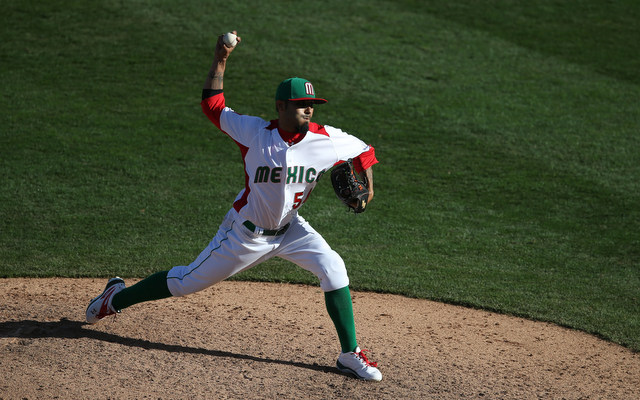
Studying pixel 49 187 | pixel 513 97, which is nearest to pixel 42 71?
pixel 49 187

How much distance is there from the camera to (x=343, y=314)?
415 cm

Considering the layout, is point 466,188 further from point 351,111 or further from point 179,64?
point 179,64

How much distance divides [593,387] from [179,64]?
843 cm

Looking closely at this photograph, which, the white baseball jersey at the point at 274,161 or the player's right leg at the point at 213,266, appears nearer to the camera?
the white baseball jersey at the point at 274,161

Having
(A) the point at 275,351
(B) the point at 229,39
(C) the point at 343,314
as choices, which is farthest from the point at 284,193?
(A) the point at 275,351

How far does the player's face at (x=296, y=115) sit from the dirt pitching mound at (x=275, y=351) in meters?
A: 1.45

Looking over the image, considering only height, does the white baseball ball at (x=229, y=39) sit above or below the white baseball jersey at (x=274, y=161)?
above

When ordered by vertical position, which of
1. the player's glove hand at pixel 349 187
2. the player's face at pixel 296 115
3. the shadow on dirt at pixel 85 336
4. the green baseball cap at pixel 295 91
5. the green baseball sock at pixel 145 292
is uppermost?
the green baseball cap at pixel 295 91

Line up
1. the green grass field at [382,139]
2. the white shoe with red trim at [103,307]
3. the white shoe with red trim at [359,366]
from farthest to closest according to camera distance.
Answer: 1. the green grass field at [382,139]
2. the white shoe with red trim at [103,307]
3. the white shoe with red trim at [359,366]

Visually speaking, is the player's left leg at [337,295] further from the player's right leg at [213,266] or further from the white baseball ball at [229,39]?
the white baseball ball at [229,39]

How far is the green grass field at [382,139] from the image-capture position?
251 inches

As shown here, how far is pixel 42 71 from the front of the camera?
34.9 feet

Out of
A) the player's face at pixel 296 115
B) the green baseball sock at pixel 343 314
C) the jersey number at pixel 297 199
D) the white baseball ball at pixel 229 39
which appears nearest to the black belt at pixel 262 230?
the jersey number at pixel 297 199

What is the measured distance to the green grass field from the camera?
20.9ft
